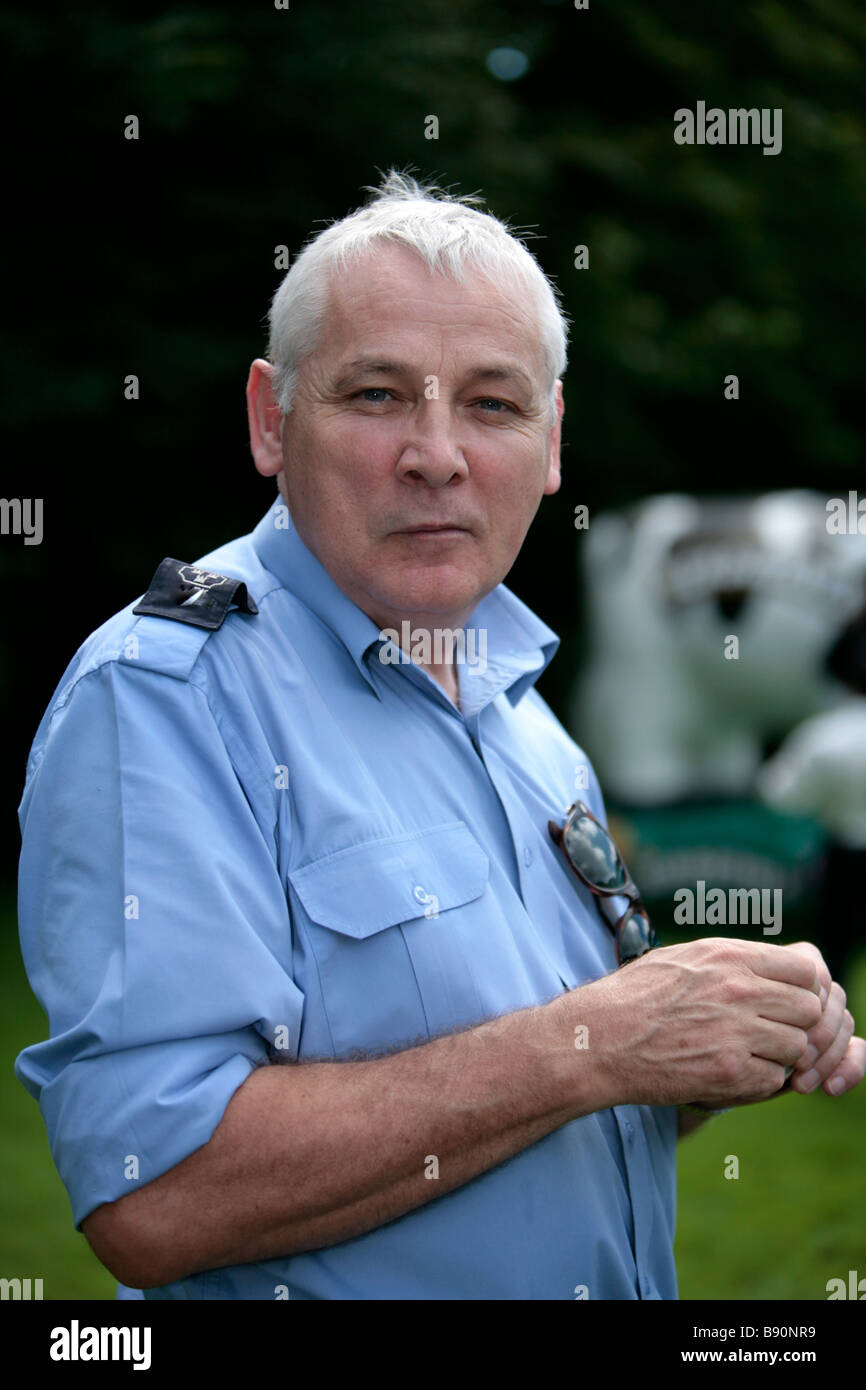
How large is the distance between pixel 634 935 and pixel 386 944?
551mm

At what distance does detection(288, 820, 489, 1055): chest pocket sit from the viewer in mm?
1572

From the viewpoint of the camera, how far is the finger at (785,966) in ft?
5.56

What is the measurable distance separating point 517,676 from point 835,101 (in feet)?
33.5

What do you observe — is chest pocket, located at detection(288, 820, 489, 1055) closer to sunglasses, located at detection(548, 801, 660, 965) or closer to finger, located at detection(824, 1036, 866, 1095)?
sunglasses, located at detection(548, 801, 660, 965)

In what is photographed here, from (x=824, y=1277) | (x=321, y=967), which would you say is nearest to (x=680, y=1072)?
(x=321, y=967)

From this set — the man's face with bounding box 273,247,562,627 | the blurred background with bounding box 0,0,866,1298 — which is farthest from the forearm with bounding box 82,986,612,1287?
the blurred background with bounding box 0,0,866,1298

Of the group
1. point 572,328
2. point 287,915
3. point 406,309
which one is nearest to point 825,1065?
point 287,915

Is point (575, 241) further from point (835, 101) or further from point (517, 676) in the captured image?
point (517, 676)

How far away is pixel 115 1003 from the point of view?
1.44m

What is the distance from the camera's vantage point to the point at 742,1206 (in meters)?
4.54

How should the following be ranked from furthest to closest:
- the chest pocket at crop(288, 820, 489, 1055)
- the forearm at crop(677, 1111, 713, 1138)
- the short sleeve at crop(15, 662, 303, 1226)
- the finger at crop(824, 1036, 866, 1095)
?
the forearm at crop(677, 1111, 713, 1138) → the finger at crop(824, 1036, 866, 1095) → the chest pocket at crop(288, 820, 489, 1055) → the short sleeve at crop(15, 662, 303, 1226)

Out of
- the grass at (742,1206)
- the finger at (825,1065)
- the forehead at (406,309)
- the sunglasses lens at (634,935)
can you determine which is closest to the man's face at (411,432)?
the forehead at (406,309)

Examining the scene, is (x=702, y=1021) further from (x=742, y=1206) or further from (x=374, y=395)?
(x=742, y=1206)

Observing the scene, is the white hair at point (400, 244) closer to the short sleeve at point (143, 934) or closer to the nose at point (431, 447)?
the nose at point (431, 447)
